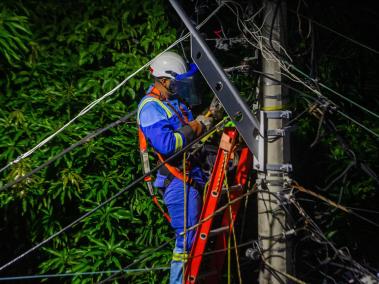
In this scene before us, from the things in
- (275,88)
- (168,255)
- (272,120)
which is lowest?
(168,255)

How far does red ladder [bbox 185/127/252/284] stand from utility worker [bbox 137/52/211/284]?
0.11 m

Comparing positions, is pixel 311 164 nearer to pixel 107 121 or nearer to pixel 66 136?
pixel 107 121

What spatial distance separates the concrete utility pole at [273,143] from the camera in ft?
11.4

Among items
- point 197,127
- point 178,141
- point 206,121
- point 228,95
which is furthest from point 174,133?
point 228,95

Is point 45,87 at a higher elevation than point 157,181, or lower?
higher

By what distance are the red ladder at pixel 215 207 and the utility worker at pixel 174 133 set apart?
0.11m

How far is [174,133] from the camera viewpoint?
14.2 ft

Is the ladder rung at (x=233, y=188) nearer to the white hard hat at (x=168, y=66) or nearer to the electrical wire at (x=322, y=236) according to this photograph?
the electrical wire at (x=322, y=236)

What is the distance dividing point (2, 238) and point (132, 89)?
2.10 m

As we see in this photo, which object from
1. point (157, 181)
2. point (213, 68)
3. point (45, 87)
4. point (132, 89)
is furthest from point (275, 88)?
point (45, 87)

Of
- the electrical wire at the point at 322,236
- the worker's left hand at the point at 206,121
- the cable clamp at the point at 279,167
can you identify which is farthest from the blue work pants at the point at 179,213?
the cable clamp at the point at 279,167

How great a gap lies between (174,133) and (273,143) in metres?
1.08

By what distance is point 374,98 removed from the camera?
6.00 meters

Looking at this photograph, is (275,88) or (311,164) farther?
(311,164)
